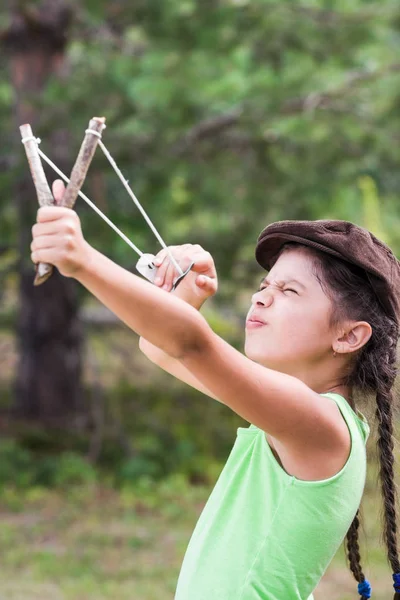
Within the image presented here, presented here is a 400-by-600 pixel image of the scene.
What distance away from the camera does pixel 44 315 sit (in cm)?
672

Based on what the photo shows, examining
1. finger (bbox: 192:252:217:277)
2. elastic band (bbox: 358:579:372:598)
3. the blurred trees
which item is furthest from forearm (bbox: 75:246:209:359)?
the blurred trees

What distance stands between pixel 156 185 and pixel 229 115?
0.64 metres

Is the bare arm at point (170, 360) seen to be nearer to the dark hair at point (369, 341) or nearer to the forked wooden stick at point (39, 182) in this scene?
the dark hair at point (369, 341)

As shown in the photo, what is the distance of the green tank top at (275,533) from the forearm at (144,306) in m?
0.35

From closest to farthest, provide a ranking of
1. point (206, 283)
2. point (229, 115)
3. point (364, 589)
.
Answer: point (206, 283) → point (364, 589) → point (229, 115)

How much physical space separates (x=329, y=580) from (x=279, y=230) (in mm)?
3414

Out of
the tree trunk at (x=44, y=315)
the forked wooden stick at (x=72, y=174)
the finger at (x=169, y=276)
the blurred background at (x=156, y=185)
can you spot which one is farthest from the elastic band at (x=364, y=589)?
the tree trunk at (x=44, y=315)

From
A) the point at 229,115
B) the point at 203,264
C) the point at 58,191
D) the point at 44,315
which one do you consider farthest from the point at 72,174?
the point at 44,315

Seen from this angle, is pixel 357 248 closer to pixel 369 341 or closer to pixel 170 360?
pixel 369 341

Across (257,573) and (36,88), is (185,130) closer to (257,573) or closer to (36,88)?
(36,88)

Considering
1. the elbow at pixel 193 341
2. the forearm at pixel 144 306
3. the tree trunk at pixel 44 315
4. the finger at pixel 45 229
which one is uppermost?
the tree trunk at pixel 44 315

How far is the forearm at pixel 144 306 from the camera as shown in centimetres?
119

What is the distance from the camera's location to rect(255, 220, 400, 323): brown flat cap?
1.57 m

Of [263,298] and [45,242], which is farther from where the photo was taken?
[263,298]
